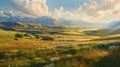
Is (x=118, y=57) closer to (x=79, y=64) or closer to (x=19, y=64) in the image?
(x=79, y=64)

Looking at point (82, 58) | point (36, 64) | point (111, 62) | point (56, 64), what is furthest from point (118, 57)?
point (36, 64)

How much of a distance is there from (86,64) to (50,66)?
252cm

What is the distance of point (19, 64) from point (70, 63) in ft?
15.2

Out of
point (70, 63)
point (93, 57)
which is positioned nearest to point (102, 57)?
point (93, 57)

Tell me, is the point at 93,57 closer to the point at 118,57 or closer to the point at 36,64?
the point at 118,57

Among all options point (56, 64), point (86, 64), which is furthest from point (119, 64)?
point (56, 64)

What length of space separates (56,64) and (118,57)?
475 centimetres

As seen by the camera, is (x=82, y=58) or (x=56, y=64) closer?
(x=56, y=64)

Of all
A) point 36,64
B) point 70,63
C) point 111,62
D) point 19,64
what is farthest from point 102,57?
point 19,64

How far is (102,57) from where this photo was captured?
69.3 feet

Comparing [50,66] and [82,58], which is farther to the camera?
[82,58]

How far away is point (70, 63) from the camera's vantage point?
18.6m

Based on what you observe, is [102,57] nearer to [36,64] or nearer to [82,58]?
[82,58]

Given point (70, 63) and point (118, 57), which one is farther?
point (118, 57)
